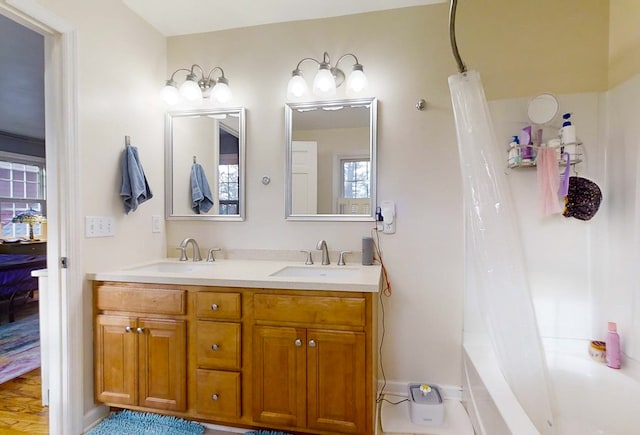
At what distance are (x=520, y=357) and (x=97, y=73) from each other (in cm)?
260

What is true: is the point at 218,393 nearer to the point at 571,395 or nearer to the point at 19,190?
the point at 571,395

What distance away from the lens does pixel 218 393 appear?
5.35 ft

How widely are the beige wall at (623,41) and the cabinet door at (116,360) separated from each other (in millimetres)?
2900

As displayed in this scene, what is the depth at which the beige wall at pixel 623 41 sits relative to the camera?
5.21 ft

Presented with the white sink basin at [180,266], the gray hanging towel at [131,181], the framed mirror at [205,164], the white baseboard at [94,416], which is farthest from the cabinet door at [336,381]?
the gray hanging towel at [131,181]

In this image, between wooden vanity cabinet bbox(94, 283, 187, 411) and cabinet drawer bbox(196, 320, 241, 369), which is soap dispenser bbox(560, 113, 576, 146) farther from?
wooden vanity cabinet bbox(94, 283, 187, 411)

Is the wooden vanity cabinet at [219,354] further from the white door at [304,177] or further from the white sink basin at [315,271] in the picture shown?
the white door at [304,177]

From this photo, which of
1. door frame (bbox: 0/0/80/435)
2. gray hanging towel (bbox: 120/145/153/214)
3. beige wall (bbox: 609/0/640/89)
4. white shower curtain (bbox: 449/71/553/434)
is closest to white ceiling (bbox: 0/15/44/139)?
door frame (bbox: 0/0/80/435)

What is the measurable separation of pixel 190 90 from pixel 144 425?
6.72 feet

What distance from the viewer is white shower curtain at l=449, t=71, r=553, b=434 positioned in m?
1.40

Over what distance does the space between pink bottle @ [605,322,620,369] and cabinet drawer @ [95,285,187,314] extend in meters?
2.21

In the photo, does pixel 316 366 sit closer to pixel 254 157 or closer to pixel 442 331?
pixel 442 331

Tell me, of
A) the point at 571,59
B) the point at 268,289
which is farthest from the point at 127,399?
the point at 571,59

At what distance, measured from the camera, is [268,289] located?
1.59 metres
